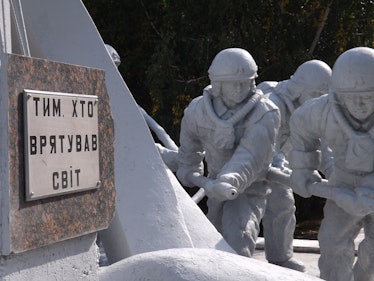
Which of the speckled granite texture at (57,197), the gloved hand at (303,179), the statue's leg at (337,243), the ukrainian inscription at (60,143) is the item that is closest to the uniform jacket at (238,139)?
the gloved hand at (303,179)

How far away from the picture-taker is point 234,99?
7.39 m

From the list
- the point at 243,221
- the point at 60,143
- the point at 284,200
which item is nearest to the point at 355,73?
the point at 243,221

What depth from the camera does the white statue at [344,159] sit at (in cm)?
613

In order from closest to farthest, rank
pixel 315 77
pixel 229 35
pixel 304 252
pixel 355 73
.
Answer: pixel 355 73 < pixel 315 77 < pixel 304 252 < pixel 229 35

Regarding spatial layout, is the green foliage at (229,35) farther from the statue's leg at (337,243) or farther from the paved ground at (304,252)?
the statue's leg at (337,243)

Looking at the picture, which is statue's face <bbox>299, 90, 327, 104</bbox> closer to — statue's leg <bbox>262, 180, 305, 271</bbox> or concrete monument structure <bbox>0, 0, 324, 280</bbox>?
statue's leg <bbox>262, 180, 305, 271</bbox>

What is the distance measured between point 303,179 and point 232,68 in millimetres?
1235

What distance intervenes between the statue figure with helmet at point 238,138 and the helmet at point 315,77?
703mm

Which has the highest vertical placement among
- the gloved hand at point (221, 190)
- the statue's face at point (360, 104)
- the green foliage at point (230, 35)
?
the green foliage at point (230, 35)

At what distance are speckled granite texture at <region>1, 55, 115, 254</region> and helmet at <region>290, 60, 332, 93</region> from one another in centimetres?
471

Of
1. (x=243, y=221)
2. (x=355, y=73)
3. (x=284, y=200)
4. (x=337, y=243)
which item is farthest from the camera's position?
(x=284, y=200)

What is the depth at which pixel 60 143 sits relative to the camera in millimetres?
3066

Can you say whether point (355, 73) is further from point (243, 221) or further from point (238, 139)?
point (243, 221)

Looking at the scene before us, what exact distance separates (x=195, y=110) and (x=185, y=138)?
0.31 meters
